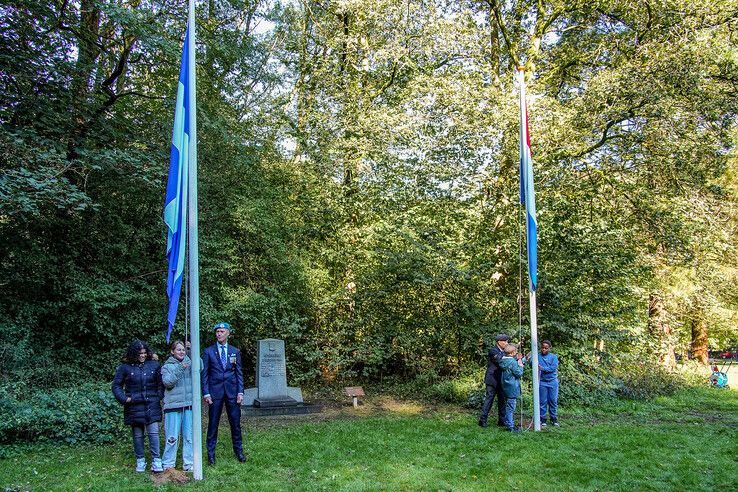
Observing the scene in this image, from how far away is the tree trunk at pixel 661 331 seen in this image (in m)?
15.0

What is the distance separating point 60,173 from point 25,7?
3700 millimetres

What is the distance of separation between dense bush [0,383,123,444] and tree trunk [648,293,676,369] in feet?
42.6

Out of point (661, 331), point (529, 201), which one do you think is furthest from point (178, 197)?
point (661, 331)

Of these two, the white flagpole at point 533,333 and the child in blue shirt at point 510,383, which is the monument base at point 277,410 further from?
the white flagpole at point 533,333

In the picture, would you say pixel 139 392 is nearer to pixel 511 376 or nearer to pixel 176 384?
pixel 176 384

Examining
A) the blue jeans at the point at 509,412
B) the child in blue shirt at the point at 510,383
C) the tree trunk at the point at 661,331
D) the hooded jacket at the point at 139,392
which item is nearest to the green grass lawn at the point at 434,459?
the blue jeans at the point at 509,412

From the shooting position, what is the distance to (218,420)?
7.37 m

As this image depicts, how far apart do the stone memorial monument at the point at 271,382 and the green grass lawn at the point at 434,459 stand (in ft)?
3.94

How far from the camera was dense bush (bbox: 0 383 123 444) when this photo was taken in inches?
316

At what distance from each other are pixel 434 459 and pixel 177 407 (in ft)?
11.9

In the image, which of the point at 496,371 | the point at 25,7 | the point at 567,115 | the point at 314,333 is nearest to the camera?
the point at 496,371

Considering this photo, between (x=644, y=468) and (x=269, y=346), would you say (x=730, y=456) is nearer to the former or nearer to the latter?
(x=644, y=468)

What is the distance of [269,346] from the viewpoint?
1238cm

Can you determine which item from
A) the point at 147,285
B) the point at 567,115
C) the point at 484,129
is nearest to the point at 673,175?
the point at 567,115
